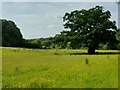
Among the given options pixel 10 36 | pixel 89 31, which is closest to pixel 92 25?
pixel 89 31

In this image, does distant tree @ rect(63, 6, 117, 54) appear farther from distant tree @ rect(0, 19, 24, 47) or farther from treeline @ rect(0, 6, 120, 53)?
distant tree @ rect(0, 19, 24, 47)

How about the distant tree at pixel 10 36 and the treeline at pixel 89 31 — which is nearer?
the treeline at pixel 89 31

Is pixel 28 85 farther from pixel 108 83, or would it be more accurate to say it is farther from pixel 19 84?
pixel 108 83

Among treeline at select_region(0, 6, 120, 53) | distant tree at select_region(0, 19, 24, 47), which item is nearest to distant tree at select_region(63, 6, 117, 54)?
treeline at select_region(0, 6, 120, 53)

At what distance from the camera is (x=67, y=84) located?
55.9 feet

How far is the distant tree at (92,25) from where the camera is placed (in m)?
75.1

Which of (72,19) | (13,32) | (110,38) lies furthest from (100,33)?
(13,32)

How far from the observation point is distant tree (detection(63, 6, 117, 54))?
75062 mm

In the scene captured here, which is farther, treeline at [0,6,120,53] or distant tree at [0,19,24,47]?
distant tree at [0,19,24,47]

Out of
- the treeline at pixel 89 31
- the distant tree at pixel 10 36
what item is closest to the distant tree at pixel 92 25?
the treeline at pixel 89 31

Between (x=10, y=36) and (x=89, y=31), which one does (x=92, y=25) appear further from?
(x=10, y=36)

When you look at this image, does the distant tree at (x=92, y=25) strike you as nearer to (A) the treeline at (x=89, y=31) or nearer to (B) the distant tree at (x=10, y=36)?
(A) the treeline at (x=89, y=31)

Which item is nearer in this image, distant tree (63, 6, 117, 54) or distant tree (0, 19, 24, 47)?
distant tree (63, 6, 117, 54)

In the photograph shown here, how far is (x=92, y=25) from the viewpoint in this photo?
255 feet
